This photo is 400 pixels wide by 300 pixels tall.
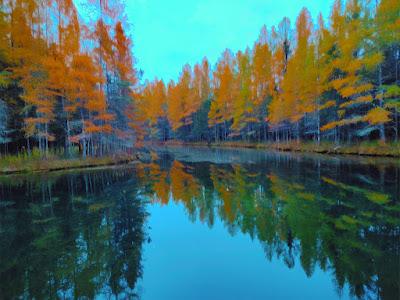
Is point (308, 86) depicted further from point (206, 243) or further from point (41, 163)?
point (41, 163)

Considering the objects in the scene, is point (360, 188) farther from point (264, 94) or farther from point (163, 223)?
point (264, 94)

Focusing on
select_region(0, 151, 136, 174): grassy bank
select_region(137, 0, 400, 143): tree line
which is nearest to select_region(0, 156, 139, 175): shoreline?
select_region(0, 151, 136, 174): grassy bank

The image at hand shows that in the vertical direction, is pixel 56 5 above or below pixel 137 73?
above

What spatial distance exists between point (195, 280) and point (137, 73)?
2138 cm

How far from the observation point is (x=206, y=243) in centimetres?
498

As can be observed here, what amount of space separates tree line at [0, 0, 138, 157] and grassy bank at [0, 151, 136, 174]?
0.84m

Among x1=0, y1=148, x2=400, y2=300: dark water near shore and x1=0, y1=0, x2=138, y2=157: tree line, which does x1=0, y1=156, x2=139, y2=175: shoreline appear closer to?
x1=0, y1=0, x2=138, y2=157: tree line

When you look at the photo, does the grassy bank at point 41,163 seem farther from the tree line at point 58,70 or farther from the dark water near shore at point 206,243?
the dark water near shore at point 206,243

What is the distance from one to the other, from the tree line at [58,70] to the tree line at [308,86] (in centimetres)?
908

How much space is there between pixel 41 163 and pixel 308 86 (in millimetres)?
23324

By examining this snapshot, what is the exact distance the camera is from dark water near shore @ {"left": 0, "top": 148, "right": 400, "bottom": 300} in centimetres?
343

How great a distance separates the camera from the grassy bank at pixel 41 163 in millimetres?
14070

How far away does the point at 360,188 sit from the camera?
845cm

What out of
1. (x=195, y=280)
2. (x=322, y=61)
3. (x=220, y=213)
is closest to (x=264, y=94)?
(x=322, y=61)
